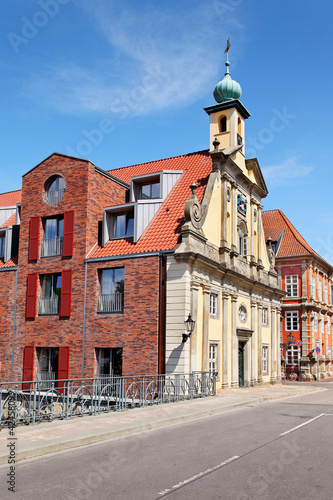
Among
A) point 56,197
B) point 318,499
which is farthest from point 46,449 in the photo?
point 56,197

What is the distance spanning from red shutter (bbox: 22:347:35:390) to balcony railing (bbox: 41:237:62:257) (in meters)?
4.84

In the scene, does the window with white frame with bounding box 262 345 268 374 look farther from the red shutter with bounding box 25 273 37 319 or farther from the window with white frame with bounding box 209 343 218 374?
the red shutter with bounding box 25 273 37 319

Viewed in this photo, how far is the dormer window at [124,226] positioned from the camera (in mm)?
24781

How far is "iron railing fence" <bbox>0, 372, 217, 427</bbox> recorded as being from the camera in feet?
39.9

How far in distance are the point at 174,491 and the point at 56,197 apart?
20981mm

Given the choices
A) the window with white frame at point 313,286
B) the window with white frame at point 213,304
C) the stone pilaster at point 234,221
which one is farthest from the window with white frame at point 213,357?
the window with white frame at point 313,286

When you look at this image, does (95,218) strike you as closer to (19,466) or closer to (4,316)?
(4,316)

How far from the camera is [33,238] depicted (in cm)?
2616

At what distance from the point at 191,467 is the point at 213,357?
16.2m

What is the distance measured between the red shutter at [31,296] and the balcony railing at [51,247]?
1.26 meters

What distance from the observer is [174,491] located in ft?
22.6

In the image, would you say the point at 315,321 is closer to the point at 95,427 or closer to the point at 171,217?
the point at 171,217

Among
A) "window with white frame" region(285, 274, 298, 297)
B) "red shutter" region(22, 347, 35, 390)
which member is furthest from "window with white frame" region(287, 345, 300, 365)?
"red shutter" region(22, 347, 35, 390)

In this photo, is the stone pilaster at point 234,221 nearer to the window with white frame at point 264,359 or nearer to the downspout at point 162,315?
the downspout at point 162,315
